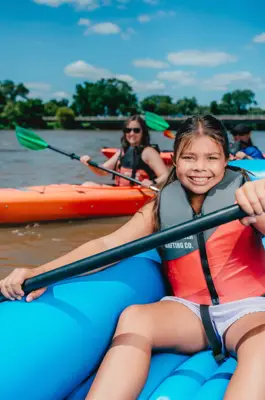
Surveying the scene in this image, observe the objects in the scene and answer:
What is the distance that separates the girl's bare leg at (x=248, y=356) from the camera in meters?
1.21

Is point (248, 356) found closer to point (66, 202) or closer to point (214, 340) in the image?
point (214, 340)

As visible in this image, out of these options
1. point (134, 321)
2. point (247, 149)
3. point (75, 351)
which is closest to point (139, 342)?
point (134, 321)

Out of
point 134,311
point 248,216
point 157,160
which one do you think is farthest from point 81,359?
point 157,160

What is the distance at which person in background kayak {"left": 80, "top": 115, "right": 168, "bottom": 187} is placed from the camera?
15.9ft

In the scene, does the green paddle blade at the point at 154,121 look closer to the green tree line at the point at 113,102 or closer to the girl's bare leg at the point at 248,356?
the girl's bare leg at the point at 248,356

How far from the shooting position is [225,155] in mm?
1673

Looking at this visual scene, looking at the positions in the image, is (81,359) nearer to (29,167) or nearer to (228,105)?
(29,167)

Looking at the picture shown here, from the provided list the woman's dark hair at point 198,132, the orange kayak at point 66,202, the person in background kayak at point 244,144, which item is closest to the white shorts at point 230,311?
the woman's dark hair at point 198,132

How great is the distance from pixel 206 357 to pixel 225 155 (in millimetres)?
628

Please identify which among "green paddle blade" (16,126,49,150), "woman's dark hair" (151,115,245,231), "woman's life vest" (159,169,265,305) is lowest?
"woman's life vest" (159,169,265,305)

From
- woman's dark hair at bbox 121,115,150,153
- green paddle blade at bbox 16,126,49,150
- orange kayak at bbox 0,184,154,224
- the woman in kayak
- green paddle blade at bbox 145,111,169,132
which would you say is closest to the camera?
the woman in kayak

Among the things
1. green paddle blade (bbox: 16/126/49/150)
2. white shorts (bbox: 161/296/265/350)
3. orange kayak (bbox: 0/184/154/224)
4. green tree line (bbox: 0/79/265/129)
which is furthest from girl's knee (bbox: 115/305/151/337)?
green tree line (bbox: 0/79/265/129)

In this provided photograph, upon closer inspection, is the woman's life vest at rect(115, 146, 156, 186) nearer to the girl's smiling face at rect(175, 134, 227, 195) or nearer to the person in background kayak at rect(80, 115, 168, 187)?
the person in background kayak at rect(80, 115, 168, 187)

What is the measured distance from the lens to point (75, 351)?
143 cm
